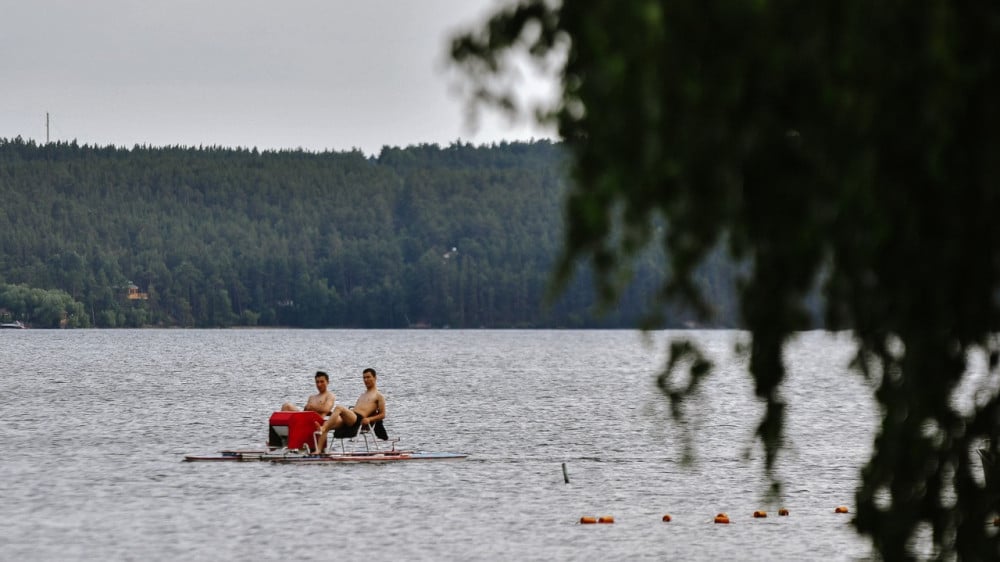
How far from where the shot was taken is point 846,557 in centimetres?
1862

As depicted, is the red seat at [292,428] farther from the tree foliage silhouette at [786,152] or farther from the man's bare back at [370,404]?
the tree foliage silhouette at [786,152]

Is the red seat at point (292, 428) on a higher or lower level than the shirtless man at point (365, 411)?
lower

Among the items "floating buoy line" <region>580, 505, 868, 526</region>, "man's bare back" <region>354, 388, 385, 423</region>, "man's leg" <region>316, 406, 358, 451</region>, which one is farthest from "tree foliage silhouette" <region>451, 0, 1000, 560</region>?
"man's leg" <region>316, 406, 358, 451</region>

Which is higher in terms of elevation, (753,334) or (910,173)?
(910,173)

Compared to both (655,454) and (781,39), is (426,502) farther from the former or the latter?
(781,39)

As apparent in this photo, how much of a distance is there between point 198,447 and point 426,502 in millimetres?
12951

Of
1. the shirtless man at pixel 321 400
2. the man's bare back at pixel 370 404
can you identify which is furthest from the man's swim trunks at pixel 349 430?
the shirtless man at pixel 321 400

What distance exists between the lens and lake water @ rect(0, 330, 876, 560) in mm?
19625

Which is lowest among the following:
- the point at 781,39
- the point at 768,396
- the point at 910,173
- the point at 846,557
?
the point at 846,557

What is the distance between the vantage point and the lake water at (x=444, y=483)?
64.4ft

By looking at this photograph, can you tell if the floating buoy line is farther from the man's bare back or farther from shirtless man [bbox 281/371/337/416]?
shirtless man [bbox 281/371/337/416]

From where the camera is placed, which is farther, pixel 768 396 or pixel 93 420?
pixel 93 420

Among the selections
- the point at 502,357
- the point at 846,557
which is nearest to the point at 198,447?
the point at 846,557

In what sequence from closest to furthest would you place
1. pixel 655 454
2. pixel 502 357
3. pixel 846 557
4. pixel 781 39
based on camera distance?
pixel 781 39 < pixel 846 557 < pixel 655 454 < pixel 502 357
